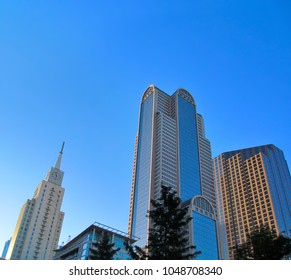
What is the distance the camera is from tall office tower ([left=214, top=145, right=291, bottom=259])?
148000 mm

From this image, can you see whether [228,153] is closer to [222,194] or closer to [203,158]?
[222,194]

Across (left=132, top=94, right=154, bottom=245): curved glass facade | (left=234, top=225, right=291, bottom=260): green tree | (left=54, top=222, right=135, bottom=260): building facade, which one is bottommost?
(left=234, top=225, right=291, bottom=260): green tree

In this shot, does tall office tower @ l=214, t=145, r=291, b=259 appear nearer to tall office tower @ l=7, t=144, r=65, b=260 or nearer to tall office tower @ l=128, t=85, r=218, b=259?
tall office tower @ l=128, t=85, r=218, b=259

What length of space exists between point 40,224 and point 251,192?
4326 inches

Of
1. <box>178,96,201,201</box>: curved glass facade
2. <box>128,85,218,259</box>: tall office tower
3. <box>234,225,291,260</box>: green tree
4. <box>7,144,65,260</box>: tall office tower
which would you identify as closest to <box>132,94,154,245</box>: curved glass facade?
<box>128,85,218,259</box>: tall office tower

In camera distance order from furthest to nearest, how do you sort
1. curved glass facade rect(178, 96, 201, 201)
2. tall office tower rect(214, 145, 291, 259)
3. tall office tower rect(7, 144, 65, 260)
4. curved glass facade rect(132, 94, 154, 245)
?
tall office tower rect(214, 145, 291, 259), curved glass facade rect(178, 96, 201, 201), curved glass facade rect(132, 94, 154, 245), tall office tower rect(7, 144, 65, 260)

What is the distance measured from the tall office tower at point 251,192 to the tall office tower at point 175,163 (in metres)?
24.0

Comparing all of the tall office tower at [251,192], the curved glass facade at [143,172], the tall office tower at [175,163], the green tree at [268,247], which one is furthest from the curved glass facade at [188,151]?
the green tree at [268,247]

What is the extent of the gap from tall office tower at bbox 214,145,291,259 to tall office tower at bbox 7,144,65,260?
2984 inches

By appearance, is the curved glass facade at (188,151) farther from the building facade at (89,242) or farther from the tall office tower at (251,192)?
the building facade at (89,242)

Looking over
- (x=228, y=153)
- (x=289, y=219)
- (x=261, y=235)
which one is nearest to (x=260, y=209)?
(x=289, y=219)

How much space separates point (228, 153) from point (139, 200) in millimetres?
80517

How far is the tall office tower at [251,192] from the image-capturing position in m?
148
